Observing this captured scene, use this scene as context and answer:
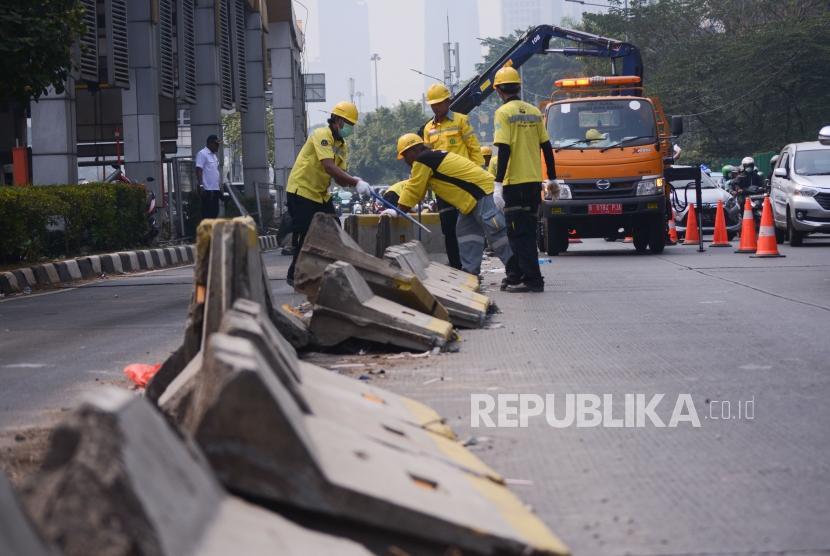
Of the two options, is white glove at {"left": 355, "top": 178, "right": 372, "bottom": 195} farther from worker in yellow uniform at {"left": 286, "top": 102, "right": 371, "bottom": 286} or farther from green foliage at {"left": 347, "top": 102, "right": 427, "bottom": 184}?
green foliage at {"left": 347, "top": 102, "right": 427, "bottom": 184}

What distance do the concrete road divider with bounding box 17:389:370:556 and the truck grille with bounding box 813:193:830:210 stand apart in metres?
Answer: 20.0

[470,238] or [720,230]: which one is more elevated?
[470,238]

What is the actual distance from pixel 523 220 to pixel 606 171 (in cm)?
777

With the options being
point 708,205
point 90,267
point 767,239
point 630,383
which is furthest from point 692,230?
point 630,383

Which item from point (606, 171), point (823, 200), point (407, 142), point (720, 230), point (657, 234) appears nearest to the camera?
point (407, 142)

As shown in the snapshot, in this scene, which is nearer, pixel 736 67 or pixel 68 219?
pixel 68 219

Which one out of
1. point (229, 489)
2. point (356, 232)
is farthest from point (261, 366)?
point (356, 232)

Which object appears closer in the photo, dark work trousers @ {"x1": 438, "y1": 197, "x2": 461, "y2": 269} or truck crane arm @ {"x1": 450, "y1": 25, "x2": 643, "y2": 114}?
dark work trousers @ {"x1": 438, "y1": 197, "x2": 461, "y2": 269}

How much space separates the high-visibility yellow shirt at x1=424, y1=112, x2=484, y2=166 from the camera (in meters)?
14.2

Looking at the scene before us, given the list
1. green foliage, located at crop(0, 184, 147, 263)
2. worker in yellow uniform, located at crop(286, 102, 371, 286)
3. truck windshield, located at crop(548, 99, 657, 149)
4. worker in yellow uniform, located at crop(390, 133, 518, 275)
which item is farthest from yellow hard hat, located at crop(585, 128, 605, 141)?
worker in yellow uniform, located at crop(286, 102, 371, 286)

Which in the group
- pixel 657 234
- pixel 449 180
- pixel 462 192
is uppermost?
pixel 449 180

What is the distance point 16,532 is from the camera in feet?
8.02

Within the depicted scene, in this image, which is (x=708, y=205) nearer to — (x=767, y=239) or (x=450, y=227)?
(x=767, y=239)

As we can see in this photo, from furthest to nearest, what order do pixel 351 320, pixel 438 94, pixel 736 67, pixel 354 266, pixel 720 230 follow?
pixel 736 67 < pixel 720 230 < pixel 438 94 < pixel 354 266 < pixel 351 320
